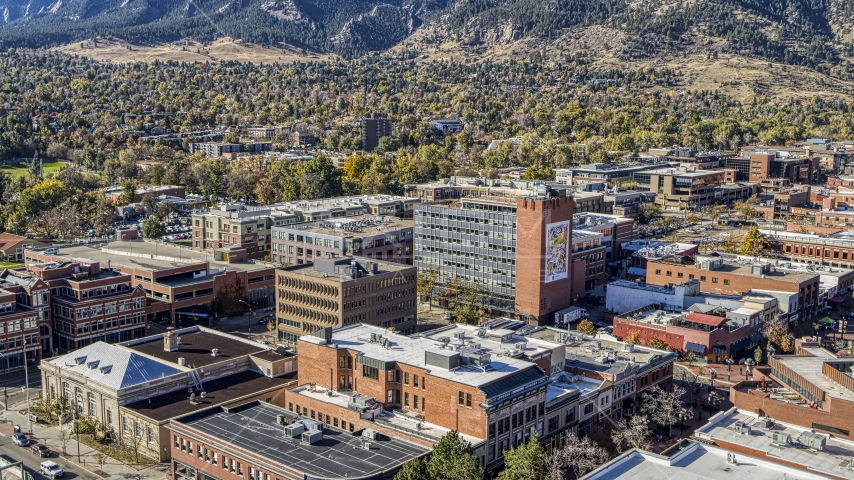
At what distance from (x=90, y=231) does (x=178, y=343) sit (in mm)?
67653

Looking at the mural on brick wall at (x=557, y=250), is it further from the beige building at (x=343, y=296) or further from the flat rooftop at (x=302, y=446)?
the flat rooftop at (x=302, y=446)

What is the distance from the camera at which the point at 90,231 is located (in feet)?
413

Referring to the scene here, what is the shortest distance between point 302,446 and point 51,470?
1524 cm

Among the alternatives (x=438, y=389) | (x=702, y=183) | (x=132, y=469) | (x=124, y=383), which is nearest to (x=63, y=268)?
(x=124, y=383)

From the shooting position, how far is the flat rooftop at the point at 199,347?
62.5 meters

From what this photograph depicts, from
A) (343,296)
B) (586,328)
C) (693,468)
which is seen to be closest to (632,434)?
(693,468)

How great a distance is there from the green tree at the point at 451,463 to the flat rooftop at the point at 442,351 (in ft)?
15.7

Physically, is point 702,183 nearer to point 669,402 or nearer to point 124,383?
point 669,402

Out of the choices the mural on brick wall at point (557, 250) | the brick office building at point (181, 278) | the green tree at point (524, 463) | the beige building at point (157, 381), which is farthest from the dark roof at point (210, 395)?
the mural on brick wall at point (557, 250)

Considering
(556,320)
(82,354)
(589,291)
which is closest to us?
(82,354)

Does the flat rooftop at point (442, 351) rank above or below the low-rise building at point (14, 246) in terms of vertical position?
above

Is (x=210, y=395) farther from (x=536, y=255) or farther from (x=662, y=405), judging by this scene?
(x=536, y=255)

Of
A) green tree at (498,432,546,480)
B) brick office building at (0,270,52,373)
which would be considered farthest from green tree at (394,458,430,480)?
brick office building at (0,270,52,373)

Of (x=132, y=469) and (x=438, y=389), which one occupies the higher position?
(x=438, y=389)
